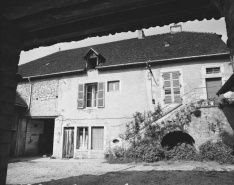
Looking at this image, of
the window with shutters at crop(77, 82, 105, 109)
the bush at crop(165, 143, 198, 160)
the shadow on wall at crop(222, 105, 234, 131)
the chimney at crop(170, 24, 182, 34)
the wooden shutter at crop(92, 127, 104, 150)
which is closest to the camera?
the shadow on wall at crop(222, 105, 234, 131)

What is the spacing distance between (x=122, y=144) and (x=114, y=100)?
276 cm

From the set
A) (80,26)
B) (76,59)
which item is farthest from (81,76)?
(80,26)

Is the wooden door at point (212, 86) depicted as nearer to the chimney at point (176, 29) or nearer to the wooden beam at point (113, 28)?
the chimney at point (176, 29)

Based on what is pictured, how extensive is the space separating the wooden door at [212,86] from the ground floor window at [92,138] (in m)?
6.77

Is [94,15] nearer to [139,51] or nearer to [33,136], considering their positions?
[139,51]

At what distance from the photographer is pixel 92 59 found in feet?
45.6

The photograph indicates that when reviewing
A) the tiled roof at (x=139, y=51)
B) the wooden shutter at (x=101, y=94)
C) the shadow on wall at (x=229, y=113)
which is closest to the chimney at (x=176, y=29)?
the tiled roof at (x=139, y=51)

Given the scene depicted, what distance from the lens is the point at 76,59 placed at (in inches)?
598

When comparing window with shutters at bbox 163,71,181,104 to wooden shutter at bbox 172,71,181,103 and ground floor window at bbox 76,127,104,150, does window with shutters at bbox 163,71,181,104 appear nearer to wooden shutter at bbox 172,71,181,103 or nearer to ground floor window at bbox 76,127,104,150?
wooden shutter at bbox 172,71,181,103

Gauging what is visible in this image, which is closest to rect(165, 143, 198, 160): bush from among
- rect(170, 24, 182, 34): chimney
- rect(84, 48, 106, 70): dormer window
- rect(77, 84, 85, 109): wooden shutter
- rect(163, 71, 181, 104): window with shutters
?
rect(163, 71, 181, 104): window with shutters

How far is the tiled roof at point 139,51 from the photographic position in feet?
39.1

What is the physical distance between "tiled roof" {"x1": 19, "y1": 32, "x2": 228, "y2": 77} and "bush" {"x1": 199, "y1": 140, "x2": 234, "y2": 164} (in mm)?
5047

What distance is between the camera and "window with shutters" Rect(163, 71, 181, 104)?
37.3ft

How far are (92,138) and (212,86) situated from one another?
7863 mm
